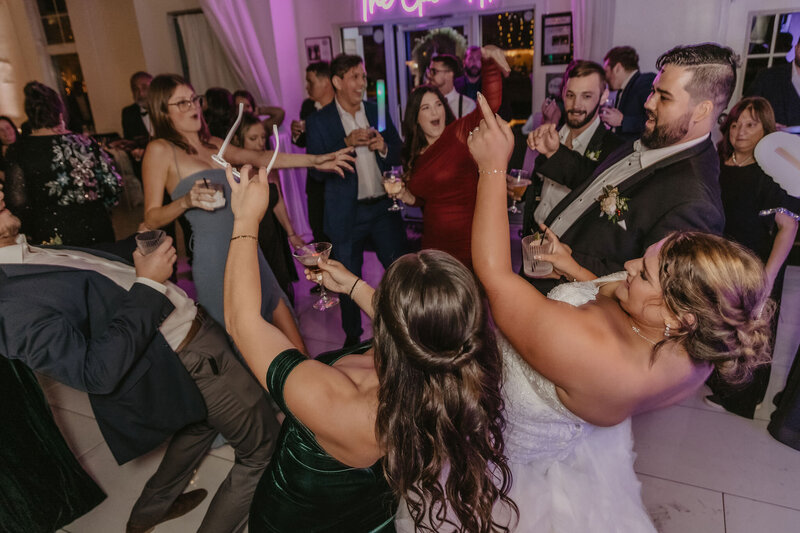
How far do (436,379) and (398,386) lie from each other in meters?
0.08

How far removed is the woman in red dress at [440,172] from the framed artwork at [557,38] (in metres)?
3.25

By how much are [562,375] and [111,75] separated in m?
9.41

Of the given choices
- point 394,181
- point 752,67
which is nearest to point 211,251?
point 394,181

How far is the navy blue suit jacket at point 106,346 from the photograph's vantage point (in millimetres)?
1423

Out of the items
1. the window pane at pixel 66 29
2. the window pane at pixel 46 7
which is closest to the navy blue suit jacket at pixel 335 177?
the window pane at pixel 66 29

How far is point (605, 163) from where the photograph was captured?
219 cm

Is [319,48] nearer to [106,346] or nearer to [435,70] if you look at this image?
[435,70]

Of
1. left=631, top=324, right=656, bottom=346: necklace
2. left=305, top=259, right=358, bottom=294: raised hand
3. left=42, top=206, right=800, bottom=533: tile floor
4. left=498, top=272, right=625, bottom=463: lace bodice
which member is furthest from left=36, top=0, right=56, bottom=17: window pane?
left=631, top=324, right=656, bottom=346: necklace

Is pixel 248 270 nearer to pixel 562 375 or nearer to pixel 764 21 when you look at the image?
pixel 562 375

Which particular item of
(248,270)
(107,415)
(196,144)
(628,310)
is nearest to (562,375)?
(628,310)

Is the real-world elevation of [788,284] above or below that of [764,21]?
below

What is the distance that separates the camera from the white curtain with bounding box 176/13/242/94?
648 centimetres

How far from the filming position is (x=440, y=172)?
2.56m

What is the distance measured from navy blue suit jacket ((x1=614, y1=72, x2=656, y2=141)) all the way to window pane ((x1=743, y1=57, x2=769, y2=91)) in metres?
1.40
